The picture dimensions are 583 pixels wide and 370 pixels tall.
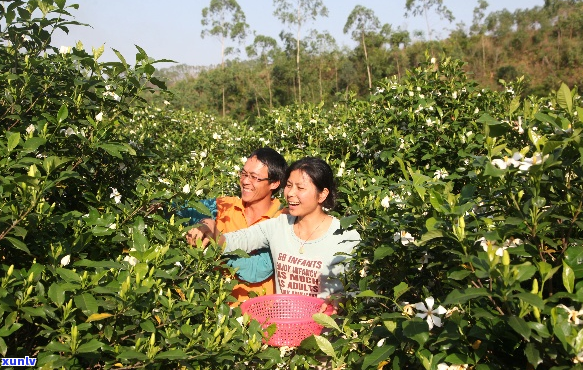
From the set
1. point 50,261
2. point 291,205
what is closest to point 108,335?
point 50,261

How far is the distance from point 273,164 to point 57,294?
170cm

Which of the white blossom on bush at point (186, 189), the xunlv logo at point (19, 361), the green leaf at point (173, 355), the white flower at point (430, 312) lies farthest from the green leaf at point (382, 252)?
the xunlv logo at point (19, 361)

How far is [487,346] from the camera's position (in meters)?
1.38

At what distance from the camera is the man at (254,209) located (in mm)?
2830

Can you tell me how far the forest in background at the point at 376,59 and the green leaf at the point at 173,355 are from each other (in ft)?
71.8

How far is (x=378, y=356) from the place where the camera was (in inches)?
58.1

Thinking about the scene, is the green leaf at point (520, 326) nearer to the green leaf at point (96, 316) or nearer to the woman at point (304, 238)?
the green leaf at point (96, 316)

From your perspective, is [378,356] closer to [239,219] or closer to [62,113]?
[62,113]

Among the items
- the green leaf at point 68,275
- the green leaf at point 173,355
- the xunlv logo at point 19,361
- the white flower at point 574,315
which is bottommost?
the green leaf at point 173,355

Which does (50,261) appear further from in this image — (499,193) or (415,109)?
(415,109)

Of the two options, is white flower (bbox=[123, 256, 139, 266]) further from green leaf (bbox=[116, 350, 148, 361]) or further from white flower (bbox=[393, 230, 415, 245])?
white flower (bbox=[393, 230, 415, 245])

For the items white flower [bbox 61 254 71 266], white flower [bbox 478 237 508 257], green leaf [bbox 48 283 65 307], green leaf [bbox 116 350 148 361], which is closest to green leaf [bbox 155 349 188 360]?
green leaf [bbox 116 350 148 361]

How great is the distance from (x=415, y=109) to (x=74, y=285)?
115 inches

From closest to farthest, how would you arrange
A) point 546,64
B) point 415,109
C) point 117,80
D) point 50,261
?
1. point 50,261
2. point 117,80
3. point 415,109
4. point 546,64
